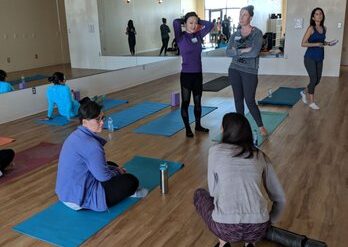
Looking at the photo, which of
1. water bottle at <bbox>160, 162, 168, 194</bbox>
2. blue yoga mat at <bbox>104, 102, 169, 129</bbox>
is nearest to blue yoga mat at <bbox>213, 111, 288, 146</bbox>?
water bottle at <bbox>160, 162, 168, 194</bbox>

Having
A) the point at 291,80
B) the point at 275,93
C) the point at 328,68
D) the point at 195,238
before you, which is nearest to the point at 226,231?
the point at 195,238

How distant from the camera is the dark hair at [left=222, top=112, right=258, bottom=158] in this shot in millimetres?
1610

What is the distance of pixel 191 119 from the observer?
4.63 m

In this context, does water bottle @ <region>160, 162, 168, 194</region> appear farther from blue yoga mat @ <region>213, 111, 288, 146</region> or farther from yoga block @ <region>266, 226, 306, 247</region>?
blue yoga mat @ <region>213, 111, 288, 146</region>

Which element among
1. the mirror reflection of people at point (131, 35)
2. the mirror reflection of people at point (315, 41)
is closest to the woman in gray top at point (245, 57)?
the mirror reflection of people at point (315, 41)

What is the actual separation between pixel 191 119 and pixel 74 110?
1671 millimetres

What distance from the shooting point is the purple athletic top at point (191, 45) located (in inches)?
144

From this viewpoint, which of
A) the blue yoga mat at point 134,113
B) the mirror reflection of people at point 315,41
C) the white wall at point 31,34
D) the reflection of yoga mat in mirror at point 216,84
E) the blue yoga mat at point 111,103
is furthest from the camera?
the reflection of yoga mat in mirror at point 216,84

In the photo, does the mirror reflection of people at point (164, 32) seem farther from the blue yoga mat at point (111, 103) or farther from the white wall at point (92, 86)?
the blue yoga mat at point (111, 103)

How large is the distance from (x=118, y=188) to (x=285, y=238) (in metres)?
1.13

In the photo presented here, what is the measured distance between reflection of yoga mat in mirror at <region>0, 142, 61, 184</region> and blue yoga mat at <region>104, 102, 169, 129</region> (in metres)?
0.86

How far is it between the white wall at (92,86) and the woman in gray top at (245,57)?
3147 mm

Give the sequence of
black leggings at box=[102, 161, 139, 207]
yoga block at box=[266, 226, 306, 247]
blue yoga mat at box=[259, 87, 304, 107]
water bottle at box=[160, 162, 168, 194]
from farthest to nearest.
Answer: blue yoga mat at box=[259, 87, 304, 107], water bottle at box=[160, 162, 168, 194], black leggings at box=[102, 161, 139, 207], yoga block at box=[266, 226, 306, 247]

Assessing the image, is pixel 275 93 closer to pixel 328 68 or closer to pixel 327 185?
pixel 328 68
